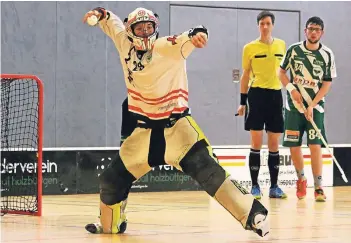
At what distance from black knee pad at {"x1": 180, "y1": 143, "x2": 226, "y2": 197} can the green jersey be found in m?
3.54

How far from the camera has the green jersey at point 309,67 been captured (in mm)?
8961

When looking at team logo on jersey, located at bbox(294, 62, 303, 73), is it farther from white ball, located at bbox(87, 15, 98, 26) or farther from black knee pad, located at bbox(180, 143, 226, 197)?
black knee pad, located at bbox(180, 143, 226, 197)

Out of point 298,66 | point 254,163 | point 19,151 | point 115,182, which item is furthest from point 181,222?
point 19,151

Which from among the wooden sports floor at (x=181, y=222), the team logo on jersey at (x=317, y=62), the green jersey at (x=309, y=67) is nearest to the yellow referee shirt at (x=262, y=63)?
the green jersey at (x=309, y=67)

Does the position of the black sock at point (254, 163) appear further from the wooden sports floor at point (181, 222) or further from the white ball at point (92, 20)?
the white ball at point (92, 20)

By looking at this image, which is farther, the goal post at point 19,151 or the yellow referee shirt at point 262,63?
the yellow referee shirt at point 262,63

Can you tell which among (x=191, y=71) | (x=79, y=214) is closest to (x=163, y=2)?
(x=191, y=71)

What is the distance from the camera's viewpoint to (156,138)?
572cm

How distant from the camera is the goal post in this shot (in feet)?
26.2

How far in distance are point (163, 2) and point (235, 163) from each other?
286 centimetres

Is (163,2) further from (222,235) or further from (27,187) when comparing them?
(222,235)

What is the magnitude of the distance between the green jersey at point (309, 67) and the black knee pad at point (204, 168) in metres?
3.54

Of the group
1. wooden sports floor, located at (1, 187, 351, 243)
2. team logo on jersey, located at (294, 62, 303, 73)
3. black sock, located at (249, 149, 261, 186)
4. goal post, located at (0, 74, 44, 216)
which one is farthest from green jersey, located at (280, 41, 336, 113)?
goal post, located at (0, 74, 44, 216)

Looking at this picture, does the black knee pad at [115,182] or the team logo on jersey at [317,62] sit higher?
the team logo on jersey at [317,62]
